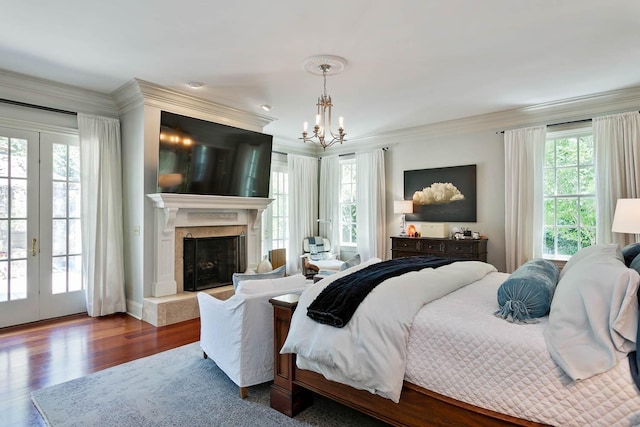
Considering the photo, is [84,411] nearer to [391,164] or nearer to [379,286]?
[379,286]

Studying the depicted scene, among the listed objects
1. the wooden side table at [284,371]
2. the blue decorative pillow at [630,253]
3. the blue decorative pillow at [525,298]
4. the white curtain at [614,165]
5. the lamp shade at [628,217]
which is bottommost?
the wooden side table at [284,371]

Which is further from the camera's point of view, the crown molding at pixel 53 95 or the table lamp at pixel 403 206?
the table lamp at pixel 403 206

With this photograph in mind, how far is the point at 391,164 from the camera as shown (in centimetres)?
643

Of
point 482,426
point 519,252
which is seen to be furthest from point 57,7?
point 519,252

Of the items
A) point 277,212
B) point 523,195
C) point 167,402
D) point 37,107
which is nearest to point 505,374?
point 167,402

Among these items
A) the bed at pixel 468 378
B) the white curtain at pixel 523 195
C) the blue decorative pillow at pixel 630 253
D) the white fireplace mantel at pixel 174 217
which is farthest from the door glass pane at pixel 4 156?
the white curtain at pixel 523 195

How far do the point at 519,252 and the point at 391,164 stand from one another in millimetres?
2535

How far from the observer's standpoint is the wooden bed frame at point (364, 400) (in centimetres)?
169

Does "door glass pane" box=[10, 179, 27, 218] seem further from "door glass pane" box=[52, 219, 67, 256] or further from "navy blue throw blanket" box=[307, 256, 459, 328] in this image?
"navy blue throw blanket" box=[307, 256, 459, 328]

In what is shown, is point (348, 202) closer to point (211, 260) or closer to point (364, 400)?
point (211, 260)

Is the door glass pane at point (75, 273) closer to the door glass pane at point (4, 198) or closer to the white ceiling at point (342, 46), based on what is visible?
the door glass pane at point (4, 198)

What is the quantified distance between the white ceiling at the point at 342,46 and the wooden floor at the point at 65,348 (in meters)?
2.76

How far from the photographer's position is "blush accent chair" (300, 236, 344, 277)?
6156mm

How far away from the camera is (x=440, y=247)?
17.4 ft
